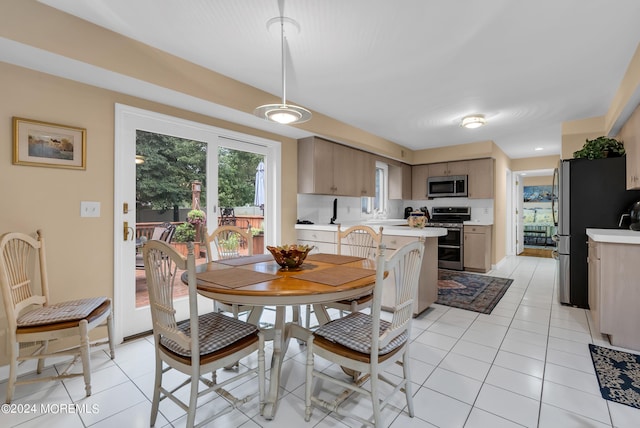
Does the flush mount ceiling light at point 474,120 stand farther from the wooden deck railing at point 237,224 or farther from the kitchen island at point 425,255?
the wooden deck railing at point 237,224

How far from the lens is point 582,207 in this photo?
3.27 m

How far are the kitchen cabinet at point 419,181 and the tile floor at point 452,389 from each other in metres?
3.69

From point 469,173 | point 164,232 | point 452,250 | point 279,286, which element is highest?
point 469,173

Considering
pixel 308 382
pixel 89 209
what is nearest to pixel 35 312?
pixel 89 209

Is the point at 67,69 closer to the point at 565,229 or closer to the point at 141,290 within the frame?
the point at 141,290

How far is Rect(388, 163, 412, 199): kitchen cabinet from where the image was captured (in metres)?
6.01

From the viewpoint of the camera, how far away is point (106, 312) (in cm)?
209

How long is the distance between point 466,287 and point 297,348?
2.98 m

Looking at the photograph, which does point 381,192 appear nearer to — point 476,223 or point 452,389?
point 476,223

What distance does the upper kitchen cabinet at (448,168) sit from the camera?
5.74 metres

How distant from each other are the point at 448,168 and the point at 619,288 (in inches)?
151

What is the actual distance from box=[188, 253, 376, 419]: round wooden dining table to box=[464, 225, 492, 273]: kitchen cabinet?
155 inches

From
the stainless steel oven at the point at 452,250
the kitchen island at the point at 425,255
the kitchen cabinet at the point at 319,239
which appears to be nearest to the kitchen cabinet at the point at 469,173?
the stainless steel oven at the point at 452,250

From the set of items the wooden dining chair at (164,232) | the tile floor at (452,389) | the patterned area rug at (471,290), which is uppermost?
the wooden dining chair at (164,232)
